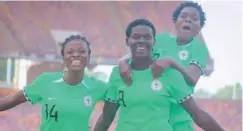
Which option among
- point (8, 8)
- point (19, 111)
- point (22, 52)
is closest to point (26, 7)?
point (8, 8)

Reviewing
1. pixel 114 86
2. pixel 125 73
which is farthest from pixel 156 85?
pixel 114 86

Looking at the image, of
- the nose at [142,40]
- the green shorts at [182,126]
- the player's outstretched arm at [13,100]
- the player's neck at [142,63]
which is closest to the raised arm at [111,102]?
the player's neck at [142,63]

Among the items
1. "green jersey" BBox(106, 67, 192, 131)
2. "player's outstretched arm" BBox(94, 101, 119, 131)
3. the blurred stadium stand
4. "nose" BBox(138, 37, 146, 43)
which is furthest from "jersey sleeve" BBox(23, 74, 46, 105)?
the blurred stadium stand

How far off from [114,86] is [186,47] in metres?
0.54

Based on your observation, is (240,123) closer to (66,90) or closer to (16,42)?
(16,42)

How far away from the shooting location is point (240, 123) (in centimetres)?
838

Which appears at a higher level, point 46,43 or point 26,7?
point 26,7

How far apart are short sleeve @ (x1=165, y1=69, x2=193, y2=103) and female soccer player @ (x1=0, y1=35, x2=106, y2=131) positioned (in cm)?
44

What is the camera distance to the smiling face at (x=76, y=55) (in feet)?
8.43

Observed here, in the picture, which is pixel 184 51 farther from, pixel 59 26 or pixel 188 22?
pixel 59 26

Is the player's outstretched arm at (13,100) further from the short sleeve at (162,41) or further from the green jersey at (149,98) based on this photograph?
the short sleeve at (162,41)

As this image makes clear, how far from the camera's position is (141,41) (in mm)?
2406

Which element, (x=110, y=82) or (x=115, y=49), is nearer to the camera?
(x=110, y=82)

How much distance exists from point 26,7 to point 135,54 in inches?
322
